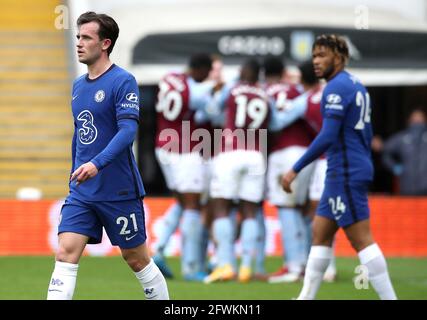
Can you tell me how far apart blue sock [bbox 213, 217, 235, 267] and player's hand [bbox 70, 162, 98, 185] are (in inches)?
207

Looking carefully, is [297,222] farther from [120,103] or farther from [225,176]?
[120,103]

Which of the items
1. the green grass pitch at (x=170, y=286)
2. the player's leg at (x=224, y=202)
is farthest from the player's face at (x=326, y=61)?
the player's leg at (x=224, y=202)

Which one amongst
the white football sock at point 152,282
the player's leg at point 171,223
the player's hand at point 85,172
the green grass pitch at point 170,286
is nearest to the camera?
the player's hand at point 85,172

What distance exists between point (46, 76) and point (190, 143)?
27.0 ft

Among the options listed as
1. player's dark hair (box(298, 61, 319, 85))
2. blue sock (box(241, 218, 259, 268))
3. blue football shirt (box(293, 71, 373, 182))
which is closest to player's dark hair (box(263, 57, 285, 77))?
player's dark hair (box(298, 61, 319, 85))

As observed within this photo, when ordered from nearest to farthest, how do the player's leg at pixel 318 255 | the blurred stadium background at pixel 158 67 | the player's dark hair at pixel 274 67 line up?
the player's leg at pixel 318 255 < the player's dark hair at pixel 274 67 < the blurred stadium background at pixel 158 67

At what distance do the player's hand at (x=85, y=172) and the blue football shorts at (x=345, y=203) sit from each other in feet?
7.99

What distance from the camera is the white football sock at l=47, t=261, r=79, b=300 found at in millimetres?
7582

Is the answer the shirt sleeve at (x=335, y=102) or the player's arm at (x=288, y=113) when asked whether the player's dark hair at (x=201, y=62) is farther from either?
the shirt sleeve at (x=335, y=102)

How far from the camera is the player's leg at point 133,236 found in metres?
7.85

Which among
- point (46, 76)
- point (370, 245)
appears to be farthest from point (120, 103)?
point (46, 76)

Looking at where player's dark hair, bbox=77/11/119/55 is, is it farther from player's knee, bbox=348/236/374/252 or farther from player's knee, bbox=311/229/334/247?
player's knee, bbox=348/236/374/252

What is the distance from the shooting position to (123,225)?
786cm

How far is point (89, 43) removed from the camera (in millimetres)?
7906
